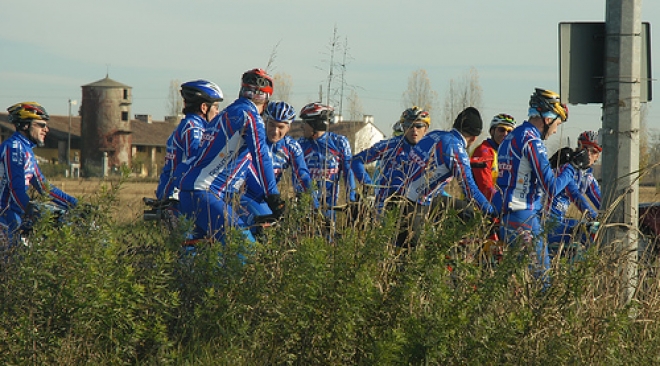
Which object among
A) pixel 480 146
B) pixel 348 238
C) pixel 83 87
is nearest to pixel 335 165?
pixel 480 146

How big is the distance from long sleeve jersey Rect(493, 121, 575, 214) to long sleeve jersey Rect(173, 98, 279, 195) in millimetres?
2307

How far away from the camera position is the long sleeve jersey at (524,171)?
855 centimetres

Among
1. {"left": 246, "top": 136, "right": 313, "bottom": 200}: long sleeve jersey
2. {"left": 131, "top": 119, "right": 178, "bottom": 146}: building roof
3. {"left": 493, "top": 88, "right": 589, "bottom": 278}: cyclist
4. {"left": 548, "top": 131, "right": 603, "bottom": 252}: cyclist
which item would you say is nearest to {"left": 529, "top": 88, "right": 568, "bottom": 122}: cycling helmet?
{"left": 493, "top": 88, "right": 589, "bottom": 278}: cyclist

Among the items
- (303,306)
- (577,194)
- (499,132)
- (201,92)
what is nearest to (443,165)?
(577,194)

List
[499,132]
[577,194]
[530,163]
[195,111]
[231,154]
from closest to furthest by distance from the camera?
[231,154] → [530,163] → [195,111] → [577,194] → [499,132]

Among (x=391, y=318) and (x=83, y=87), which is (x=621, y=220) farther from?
(x=83, y=87)

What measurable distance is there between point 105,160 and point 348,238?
3458 inches

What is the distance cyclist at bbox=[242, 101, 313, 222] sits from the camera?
8.14 m

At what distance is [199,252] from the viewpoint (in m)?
Answer: 6.08

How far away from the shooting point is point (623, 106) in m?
6.92

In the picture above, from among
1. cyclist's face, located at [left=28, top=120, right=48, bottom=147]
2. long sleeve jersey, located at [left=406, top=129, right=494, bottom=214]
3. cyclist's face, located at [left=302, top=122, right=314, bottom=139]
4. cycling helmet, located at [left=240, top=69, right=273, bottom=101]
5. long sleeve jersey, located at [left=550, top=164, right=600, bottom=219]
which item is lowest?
long sleeve jersey, located at [left=550, top=164, right=600, bottom=219]

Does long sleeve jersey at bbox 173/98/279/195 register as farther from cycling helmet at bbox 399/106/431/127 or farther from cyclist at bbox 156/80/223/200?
cycling helmet at bbox 399/106/431/127

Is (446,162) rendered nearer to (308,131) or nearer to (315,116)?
(315,116)

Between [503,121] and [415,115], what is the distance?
123 cm
